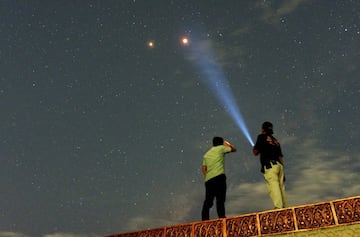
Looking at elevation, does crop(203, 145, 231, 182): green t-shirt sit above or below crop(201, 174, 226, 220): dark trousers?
above

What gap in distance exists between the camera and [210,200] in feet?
22.4

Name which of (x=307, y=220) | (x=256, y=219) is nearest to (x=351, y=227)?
(x=307, y=220)

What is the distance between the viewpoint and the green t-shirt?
6.95 meters

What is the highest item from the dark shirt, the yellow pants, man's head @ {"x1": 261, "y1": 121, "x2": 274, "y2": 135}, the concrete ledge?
man's head @ {"x1": 261, "y1": 121, "x2": 274, "y2": 135}

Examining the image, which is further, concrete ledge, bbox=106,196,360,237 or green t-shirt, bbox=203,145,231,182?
green t-shirt, bbox=203,145,231,182

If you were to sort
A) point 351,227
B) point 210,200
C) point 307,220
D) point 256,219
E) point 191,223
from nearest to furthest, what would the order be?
point 351,227, point 307,220, point 256,219, point 191,223, point 210,200

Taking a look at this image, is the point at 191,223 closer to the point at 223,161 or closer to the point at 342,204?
the point at 223,161

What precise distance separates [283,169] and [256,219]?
1508 millimetres

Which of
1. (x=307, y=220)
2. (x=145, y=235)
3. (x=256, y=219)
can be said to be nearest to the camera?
(x=307, y=220)

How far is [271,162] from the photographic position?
647 cm

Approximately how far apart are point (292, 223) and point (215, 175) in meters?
2.05

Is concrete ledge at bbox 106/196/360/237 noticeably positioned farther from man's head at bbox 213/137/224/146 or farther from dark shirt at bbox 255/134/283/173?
man's head at bbox 213/137/224/146

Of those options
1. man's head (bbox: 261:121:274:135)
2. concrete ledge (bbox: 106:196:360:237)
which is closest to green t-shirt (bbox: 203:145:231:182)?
man's head (bbox: 261:121:274:135)

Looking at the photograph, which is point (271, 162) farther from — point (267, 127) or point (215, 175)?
point (215, 175)
